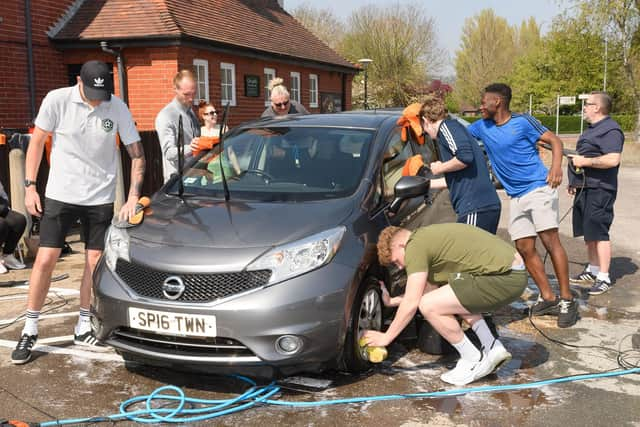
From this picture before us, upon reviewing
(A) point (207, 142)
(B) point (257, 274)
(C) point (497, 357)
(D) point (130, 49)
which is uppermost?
(D) point (130, 49)

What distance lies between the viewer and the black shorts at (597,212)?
A: 21.2 ft

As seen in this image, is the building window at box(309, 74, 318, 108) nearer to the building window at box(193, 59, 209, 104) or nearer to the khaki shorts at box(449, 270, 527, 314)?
the building window at box(193, 59, 209, 104)

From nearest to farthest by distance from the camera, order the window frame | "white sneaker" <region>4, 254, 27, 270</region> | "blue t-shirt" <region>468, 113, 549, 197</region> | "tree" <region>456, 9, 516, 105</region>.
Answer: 1. "blue t-shirt" <region>468, 113, 549, 197</region>
2. "white sneaker" <region>4, 254, 27, 270</region>
3. the window frame
4. "tree" <region>456, 9, 516, 105</region>

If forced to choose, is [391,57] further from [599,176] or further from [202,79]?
[599,176]

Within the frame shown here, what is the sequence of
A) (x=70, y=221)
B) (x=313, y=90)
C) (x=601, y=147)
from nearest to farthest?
(x=70, y=221) → (x=601, y=147) → (x=313, y=90)

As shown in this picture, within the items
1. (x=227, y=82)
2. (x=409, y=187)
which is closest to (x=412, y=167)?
(x=409, y=187)

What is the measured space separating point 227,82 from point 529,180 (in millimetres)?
15459

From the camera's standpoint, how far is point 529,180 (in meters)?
5.52

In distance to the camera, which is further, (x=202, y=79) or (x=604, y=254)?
(x=202, y=79)

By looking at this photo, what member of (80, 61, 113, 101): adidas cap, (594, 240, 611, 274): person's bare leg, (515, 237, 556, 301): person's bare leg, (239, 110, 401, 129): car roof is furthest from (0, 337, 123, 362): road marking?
(594, 240, 611, 274): person's bare leg

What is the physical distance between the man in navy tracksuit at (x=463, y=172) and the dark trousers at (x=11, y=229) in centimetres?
435

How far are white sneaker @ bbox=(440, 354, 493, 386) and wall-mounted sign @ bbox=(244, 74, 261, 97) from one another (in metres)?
17.4

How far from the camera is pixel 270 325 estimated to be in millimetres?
3641

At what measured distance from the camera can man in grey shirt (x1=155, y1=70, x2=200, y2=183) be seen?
6121mm
